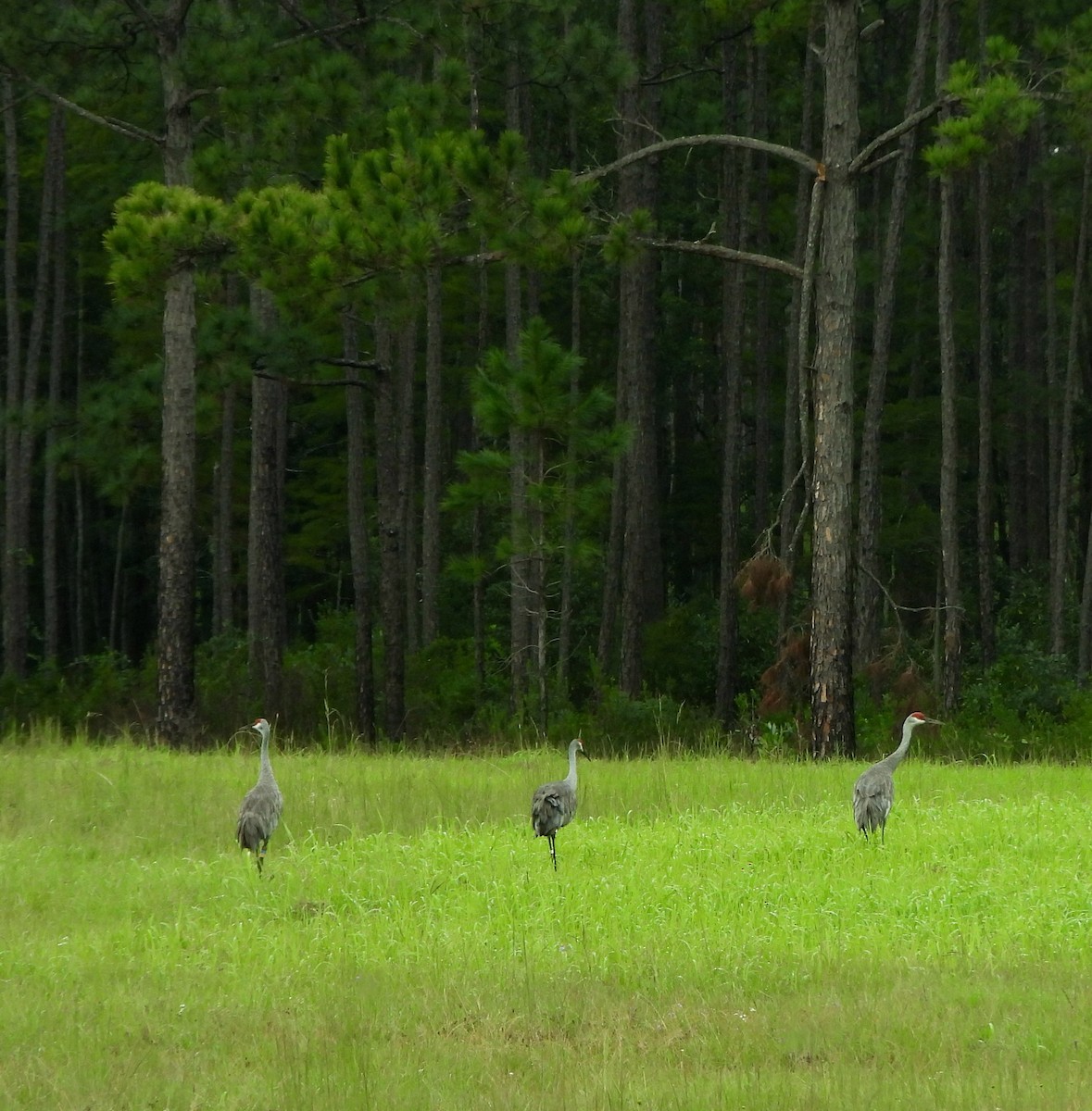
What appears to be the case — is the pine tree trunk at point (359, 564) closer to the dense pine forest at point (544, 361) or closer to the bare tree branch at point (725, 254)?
the dense pine forest at point (544, 361)

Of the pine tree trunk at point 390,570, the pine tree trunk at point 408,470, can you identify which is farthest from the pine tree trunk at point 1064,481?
the pine tree trunk at point 390,570

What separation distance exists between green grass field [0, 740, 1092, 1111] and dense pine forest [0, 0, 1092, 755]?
18.5 ft

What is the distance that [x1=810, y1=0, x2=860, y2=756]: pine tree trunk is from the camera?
17969 mm

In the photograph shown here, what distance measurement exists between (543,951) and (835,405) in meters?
10.5

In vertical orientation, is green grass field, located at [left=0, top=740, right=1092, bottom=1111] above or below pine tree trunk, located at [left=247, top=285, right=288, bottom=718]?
below

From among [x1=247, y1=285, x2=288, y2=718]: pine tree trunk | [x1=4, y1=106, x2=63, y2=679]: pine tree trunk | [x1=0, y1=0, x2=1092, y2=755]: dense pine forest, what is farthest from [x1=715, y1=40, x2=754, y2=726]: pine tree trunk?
[x1=4, y1=106, x2=63, y2=679]: pine tree trunk

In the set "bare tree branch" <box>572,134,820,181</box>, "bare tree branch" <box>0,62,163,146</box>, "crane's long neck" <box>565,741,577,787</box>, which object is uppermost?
"bare tree branch" <box>0,62,163,146</box>

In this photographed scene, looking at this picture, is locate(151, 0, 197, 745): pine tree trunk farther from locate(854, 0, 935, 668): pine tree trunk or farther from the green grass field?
locate(854, 0, 935, 668): pine tree trunk

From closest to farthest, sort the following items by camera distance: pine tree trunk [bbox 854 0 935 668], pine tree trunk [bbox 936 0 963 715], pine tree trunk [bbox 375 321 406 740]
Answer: pine tree trunk [bbox 375 321 406 740], pine tree trunk [bbox 936 0 963 715], pine tree trunk [bbox 854 0 935 668]

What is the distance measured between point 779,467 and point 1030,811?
1083 inches

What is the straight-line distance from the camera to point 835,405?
17938 mm

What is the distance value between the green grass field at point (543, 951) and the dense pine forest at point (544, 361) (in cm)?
564

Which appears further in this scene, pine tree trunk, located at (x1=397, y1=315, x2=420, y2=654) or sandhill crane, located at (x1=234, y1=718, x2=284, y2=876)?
pine tree trunk, located at (x1=397, y1=315, x2=420, y2=654)

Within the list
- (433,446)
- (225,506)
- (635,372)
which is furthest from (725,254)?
(225,506)
